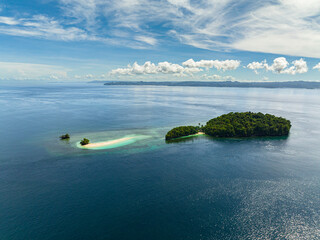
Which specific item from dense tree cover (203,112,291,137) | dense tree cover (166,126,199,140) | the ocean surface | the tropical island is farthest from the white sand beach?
dense tree cover (203,112,291,137)

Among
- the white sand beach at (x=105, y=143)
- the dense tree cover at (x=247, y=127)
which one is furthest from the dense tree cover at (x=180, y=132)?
the white sand beach at (x=105, y=143)

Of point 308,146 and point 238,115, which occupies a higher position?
point 238,115

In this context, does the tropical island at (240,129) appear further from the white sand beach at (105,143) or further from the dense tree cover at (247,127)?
the white sand beach at (105,143)

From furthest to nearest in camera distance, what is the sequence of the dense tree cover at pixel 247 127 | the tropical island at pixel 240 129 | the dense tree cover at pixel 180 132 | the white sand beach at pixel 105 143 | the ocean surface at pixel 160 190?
the dense tree cover at pixel 247 127 → the tropical island at pixel 240 129 → the dense tree cover at pixel 180 132 → the white sand beach at pixel 105 143 → the ocean surface at pixel 160 190

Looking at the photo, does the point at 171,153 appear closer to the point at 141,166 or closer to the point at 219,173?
the point at 141,166

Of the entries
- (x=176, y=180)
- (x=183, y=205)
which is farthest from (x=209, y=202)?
(x=176, y=180)

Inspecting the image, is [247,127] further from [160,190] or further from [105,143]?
[105,143]

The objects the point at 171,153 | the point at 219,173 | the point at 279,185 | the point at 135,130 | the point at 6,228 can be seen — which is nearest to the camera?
the point at 6,228

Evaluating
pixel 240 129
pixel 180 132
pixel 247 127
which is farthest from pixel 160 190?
pixel 247 127
